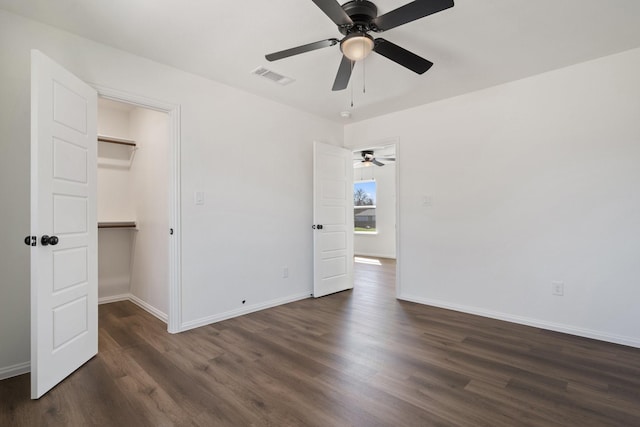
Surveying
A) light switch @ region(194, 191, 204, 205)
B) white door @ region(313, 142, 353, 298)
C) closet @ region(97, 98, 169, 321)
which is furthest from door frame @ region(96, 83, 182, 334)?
white door @ region(313, 142, 353, 298)

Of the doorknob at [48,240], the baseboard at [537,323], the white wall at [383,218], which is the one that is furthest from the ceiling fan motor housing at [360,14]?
the white wall at [383,218]

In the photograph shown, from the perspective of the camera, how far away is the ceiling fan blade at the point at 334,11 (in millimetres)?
1774

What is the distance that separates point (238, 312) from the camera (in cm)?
353

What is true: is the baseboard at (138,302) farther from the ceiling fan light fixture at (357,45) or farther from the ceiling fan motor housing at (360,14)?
the ceiling fan motor housing at (360,14)

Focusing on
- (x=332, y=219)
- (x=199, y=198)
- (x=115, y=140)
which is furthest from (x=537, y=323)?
(x=115, y=140)

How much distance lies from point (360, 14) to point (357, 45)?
0.18 m

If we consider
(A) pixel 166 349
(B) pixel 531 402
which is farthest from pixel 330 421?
(A) pixel 166 349

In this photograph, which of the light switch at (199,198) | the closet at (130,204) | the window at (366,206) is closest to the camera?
the light switch at (199,198)

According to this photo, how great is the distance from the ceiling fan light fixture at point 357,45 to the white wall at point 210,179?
1750 mm

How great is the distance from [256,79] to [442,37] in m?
1.85

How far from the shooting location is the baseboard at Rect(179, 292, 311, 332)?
3.13m

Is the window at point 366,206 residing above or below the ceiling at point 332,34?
below

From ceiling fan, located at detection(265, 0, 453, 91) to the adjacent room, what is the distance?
0.02 m

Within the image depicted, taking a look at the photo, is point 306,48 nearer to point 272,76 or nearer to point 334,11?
point 334,11
